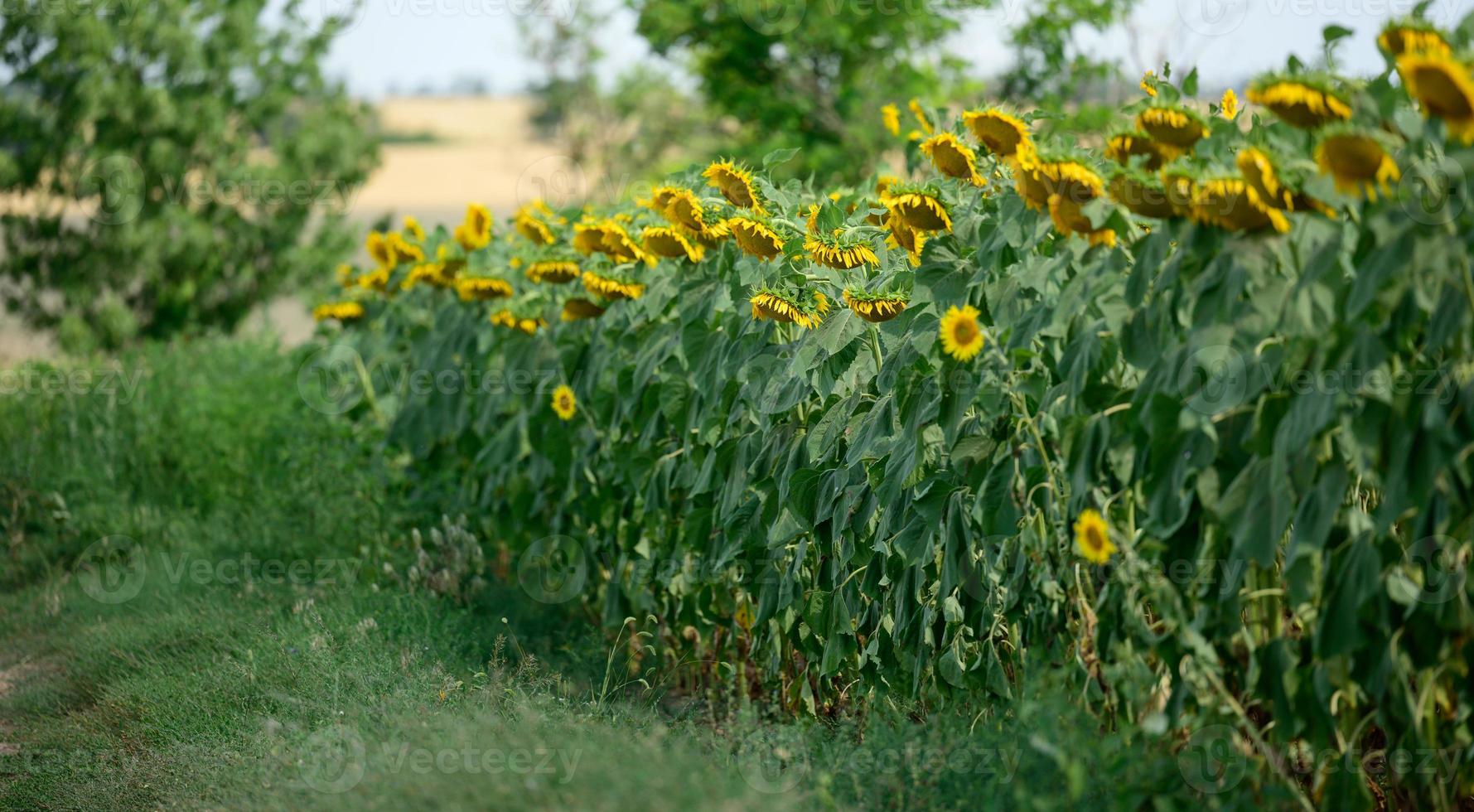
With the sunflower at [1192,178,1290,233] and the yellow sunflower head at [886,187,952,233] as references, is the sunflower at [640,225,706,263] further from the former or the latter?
the sunflower at [1192,178,1290,233]

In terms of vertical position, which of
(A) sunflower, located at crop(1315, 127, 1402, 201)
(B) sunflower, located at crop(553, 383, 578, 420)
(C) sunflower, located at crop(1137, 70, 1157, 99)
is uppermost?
(C) sunflower, located at crop(1137, 70, 1157, 99)

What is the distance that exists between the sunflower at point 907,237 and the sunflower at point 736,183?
0.49 meters

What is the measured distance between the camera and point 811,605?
3350mm

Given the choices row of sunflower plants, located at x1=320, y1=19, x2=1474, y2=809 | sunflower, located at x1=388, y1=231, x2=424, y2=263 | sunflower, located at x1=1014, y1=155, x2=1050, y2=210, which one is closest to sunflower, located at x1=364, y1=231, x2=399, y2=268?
sunflower, located at x1=388, y1=231, x2=424, y2=263

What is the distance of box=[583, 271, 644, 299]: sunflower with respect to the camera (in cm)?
397

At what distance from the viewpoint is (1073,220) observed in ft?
8.52

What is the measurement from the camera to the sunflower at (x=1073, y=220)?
2.58 m

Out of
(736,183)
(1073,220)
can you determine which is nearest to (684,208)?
(736,183)

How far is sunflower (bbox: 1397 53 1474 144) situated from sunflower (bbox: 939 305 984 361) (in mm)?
882

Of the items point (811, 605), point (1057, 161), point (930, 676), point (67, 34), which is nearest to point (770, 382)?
point (811, 605)

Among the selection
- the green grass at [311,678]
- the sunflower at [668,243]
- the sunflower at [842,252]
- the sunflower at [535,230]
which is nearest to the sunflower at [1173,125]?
the sunflower at [842,252]

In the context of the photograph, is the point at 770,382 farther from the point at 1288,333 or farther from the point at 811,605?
the point at 1288,333

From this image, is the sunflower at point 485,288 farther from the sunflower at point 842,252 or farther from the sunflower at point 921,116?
the sunflower at point 842,252

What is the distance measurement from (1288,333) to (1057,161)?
0.54 m
